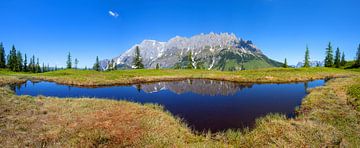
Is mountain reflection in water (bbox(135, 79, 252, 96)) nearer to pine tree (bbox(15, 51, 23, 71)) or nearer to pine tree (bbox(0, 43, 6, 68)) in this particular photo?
pine tree (bbox(15, 51, 23, 71))

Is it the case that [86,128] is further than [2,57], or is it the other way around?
[2,57]

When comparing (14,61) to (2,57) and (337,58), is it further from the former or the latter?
(337,58)

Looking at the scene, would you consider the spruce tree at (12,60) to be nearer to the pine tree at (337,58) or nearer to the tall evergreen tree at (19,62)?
the tall evergreen tree at (19,62)

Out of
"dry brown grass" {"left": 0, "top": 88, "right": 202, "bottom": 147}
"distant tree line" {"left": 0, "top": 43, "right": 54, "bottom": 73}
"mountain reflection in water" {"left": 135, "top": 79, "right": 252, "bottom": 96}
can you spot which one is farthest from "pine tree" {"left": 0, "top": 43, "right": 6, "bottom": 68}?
"dry brown grass" {"left": 0, "top": 88, "right": 202, "bottom": 147}

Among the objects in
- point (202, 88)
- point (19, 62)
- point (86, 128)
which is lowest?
point (202, 88)

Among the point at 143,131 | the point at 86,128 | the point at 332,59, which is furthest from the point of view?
the point at 332,59

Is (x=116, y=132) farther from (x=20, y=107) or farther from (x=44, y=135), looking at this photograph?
(x=20, y=107)

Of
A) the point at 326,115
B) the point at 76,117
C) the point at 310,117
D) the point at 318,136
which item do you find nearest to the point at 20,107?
the point at 76,117

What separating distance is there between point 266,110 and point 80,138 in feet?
56.9

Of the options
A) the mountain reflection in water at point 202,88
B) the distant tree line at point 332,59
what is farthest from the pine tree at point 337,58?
the mountain reflection in water at point 202,88

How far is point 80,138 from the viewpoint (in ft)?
35.1

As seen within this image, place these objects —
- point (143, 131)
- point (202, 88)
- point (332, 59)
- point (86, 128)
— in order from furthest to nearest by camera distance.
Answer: point (332, 59) → point (202, 88) → point (86, 128) → point (143, 131)

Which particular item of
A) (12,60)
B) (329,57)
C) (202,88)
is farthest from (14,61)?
(329,57)

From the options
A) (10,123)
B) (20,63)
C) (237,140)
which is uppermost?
(20,63)
